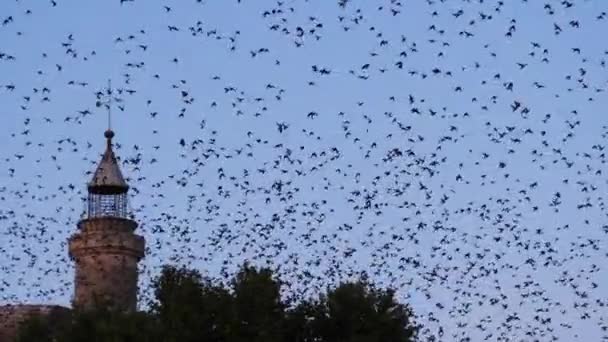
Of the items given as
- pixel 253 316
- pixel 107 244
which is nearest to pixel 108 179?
pixel 107 244

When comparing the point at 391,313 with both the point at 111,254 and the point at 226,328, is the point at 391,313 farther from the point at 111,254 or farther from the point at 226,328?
the point at 111,254

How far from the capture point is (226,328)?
189 ft

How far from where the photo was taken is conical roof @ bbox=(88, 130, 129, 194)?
79.8 metres

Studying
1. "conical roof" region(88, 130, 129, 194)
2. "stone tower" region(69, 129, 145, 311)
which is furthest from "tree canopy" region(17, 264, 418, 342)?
"conical roof" region(88, 130, 129, 194)

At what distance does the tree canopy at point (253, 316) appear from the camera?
57.4m

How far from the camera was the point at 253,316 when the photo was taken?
57.8m

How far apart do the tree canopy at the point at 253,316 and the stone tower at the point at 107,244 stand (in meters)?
16.0

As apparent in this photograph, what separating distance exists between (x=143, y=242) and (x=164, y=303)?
818 inches

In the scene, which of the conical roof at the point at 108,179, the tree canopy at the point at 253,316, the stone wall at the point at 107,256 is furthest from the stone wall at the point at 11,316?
the tree canopy at the point at 253,316

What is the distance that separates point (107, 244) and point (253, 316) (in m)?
21.7

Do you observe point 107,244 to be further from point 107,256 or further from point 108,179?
point 108,179

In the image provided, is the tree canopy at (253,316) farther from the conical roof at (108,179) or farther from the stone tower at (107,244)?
the conical roof at (108,179)

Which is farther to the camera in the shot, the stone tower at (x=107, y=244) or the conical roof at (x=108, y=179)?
the conical roof at (x=108, y=179)

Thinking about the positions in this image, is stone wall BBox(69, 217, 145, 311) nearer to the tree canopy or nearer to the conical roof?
the conical roof
